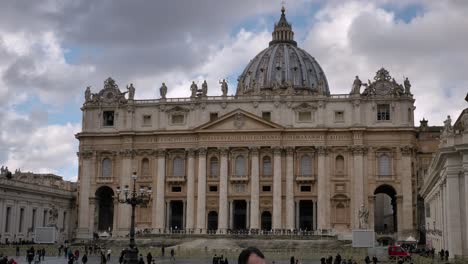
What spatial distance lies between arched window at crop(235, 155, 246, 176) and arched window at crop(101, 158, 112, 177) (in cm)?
1574

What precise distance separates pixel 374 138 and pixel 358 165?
3860 millimetres

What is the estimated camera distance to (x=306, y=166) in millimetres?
75250

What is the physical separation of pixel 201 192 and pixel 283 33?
47215 millimetres

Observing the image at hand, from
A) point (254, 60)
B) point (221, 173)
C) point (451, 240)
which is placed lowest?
point (451, 240)

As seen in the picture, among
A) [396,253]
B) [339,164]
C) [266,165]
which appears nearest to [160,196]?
[266,165]

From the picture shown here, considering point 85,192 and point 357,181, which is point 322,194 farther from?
point 85,192

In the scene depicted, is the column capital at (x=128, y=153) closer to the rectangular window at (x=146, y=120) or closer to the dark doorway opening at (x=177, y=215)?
the rectangular window at (x=146, y=120)

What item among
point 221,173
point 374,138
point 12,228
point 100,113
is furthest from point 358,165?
point 12,228

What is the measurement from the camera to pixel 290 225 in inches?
2864

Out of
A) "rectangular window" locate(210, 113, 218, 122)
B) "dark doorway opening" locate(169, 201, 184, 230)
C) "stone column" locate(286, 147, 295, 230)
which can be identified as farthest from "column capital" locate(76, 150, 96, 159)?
"stone column" locate(286, 147, 295, 230)

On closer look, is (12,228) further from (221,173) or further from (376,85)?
(376,85)

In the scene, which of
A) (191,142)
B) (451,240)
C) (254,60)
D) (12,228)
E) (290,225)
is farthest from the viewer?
(254,60)

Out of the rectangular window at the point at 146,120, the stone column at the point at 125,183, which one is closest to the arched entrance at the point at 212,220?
the stone column at the point at 125,183

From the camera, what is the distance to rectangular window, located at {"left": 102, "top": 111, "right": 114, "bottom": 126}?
81.5 meters
